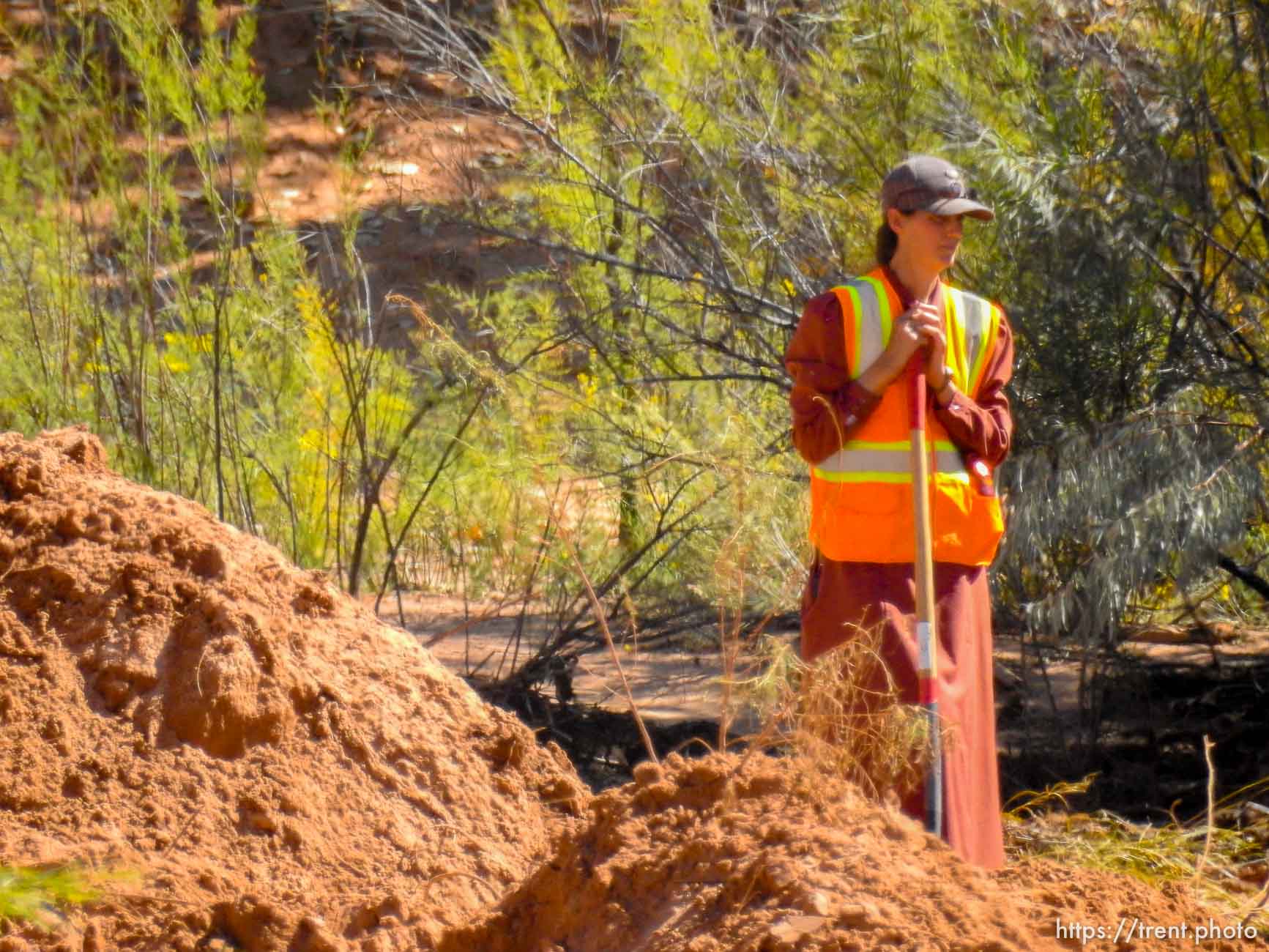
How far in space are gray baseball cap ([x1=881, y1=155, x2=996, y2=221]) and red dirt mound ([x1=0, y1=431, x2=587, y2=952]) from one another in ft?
5.21

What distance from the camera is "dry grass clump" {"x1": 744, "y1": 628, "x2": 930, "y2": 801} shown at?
294 cm

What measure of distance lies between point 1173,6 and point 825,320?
2.39m

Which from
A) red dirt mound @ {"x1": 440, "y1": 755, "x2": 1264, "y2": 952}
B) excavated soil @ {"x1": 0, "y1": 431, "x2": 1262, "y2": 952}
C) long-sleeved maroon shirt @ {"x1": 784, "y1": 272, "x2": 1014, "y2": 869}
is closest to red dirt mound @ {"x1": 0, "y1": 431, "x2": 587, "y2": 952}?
excavated soil @ {"x1": 0, "y1": 431, "x2": 1262, "y2": 952}

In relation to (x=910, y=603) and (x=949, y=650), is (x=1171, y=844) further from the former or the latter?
(x=910, y=603)

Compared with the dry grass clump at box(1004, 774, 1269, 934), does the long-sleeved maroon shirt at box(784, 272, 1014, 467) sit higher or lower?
higher

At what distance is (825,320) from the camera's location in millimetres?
3375

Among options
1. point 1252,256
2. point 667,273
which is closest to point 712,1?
point 667,273

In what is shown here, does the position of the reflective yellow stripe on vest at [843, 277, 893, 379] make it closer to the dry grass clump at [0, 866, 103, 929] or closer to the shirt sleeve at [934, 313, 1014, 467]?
the shirt sleeve at [934, 313, 1014, 467]

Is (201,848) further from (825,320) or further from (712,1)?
(712,1)

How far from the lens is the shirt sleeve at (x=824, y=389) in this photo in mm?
3311

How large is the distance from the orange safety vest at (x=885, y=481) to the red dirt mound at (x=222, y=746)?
3.21 ft

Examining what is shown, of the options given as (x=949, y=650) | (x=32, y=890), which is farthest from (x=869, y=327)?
(x=32, y=890)

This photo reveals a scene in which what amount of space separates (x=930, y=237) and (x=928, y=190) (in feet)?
0.31

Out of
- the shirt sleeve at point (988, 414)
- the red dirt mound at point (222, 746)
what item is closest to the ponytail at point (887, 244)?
the shirt sleeve at point (988, 414)
